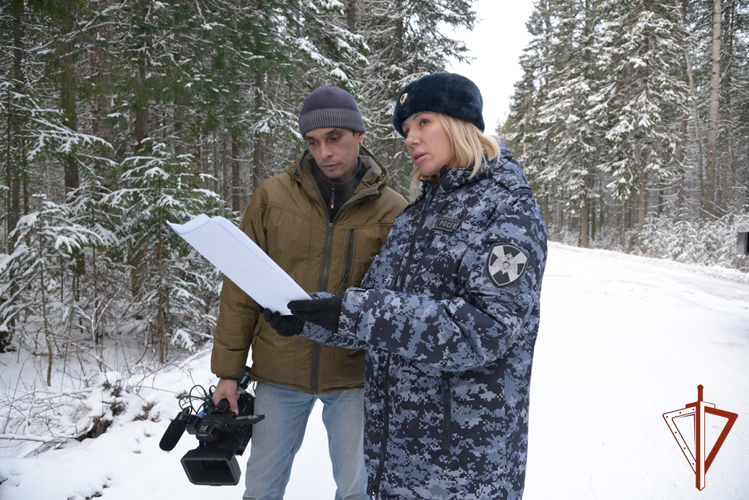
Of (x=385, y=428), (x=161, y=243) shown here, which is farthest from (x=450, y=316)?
(x=161, y=243)

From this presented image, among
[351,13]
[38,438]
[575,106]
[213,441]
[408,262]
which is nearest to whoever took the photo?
[408,262]

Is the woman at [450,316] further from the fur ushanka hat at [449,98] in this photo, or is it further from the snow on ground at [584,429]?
the snow on ground at [584,429]

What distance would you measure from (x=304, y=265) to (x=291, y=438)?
90cm

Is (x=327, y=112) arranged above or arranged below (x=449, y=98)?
above

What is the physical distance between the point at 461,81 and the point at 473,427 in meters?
1.18

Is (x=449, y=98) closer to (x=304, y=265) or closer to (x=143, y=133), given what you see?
(x=304, y=265)

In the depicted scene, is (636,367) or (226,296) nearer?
(226,296)

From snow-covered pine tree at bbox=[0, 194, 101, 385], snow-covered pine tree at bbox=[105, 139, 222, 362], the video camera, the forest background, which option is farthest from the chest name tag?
snow-covered pine tree at bbox=[0, 194, 101, 385]

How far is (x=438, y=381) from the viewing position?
1.37 metres

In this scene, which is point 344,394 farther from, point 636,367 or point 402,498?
point 636,367

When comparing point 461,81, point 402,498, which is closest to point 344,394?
point 402,498

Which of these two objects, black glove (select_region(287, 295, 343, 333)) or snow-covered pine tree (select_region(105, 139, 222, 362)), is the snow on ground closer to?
snow-covered pine tree (select_region(105, 139, 222, 362))

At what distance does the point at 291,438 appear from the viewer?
216cm

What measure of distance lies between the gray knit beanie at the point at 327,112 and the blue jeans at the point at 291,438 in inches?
52.6
